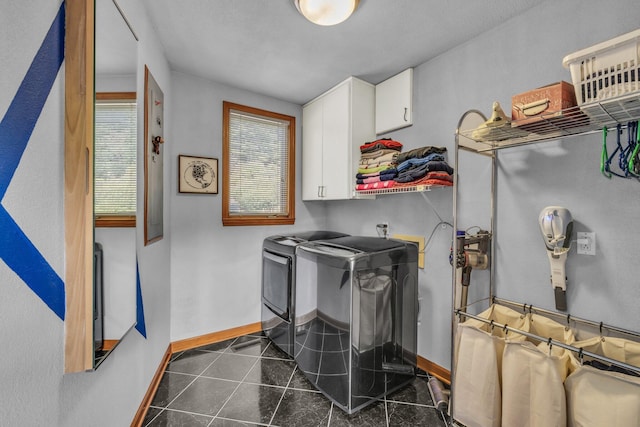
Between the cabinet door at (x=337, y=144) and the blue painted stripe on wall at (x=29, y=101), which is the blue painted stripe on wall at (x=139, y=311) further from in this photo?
the cabinet door at (x=337, y=144)

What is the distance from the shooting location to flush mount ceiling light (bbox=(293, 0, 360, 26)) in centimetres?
150

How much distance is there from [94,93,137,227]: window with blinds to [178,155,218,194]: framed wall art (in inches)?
42.7

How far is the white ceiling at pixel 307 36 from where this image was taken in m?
1.61

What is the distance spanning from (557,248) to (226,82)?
2.82 meters

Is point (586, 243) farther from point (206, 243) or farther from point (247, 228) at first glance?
point (206, 243)

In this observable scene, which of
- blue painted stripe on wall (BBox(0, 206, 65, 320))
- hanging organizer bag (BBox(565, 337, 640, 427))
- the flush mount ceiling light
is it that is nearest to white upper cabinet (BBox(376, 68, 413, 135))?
the flush mount ceiling light

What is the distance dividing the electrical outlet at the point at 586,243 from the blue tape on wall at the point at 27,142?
7.24 feet

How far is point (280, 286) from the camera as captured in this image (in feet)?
7.97

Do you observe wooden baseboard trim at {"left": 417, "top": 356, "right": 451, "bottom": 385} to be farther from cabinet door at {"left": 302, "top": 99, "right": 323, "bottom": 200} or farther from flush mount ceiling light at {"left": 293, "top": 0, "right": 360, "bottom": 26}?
flush mount ceiling light at {"left": 293, "top": 0, "right": 360, "bottom": 26}

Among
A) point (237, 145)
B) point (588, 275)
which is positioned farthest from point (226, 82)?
point (588, 275)

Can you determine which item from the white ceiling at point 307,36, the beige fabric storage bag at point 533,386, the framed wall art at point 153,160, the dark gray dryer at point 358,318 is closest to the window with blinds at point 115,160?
the framed wall art at point 153,160

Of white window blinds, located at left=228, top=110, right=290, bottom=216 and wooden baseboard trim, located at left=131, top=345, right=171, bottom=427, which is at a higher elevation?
white window blinds, located at left=228, top=110, right=290, bottom=216

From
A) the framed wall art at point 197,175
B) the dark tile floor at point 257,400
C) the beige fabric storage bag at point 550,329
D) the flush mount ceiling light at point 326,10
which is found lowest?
the dark tile floor at point 257,400

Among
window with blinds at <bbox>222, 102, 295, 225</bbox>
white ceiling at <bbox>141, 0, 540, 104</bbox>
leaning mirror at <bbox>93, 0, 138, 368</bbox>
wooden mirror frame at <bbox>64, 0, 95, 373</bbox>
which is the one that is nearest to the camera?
wooden mirror frame at <bbox>64, 0, 95, 373</bbox>
